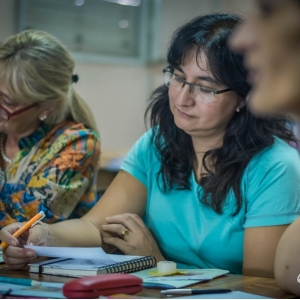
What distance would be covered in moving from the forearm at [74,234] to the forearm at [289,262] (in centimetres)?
63

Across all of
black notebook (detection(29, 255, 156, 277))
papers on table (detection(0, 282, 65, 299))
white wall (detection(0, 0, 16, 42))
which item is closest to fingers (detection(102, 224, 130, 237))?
black notebook (detection(29, 255, 156, 277))

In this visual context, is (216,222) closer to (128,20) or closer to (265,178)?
(265,178)

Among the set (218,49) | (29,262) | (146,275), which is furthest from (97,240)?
(218,49)

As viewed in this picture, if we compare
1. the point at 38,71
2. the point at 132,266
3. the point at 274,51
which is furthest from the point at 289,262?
the point at 38,71

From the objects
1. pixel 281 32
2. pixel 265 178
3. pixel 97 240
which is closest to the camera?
pixel 281 32

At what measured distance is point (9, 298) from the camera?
104cm

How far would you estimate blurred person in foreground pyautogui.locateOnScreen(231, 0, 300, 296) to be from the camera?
0.43 meters

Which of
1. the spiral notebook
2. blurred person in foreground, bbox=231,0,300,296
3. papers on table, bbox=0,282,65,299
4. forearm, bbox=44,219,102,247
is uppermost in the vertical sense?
blurred person in foreground, bbox=231,0,300,296

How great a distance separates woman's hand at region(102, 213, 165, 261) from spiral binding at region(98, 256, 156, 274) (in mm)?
218

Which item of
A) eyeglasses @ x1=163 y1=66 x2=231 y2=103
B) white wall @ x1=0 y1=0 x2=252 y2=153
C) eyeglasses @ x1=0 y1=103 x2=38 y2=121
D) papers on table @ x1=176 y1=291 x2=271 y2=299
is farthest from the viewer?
white wall @ x1=0 y1=0 x2=252 y2=153

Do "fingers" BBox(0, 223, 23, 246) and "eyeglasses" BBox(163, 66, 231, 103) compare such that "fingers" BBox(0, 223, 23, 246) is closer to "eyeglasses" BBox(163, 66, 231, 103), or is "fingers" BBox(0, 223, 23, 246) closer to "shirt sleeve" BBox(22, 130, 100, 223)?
"shirt sleeve" BBox(22, 130, 100, 223)

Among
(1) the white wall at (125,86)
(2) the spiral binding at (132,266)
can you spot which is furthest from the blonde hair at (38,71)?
(1) the white wall at (125,86)

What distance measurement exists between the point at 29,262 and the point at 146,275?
1.08 feet

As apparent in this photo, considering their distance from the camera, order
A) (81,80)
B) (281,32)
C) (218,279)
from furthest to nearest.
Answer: (81,80) < (218,279) < (281,32)
